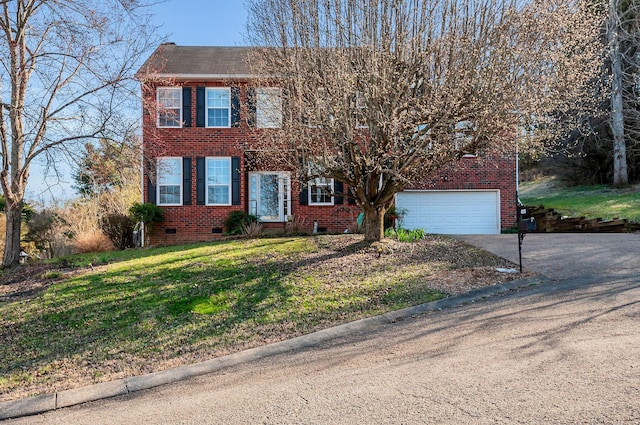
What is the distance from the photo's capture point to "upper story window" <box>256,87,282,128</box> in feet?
34.4

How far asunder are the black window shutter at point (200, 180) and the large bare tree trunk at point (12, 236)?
6.06 m

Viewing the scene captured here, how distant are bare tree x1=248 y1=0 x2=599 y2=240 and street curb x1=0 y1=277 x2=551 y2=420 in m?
3.06

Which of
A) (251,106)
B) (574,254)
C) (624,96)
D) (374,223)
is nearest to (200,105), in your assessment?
(251,106)

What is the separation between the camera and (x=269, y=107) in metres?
11.1

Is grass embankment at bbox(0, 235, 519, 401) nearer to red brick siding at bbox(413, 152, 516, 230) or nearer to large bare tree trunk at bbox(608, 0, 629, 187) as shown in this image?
red brick siding at bbox(413, 152, 516, 230)

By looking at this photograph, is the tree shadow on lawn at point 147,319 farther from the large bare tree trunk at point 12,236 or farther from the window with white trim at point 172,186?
the window with white trim at point 172,186

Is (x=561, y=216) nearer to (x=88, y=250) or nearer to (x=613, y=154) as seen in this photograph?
(x=613, y=154)

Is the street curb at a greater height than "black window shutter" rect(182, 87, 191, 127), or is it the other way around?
"black window shutter" rect(182, 87, 191, 127)

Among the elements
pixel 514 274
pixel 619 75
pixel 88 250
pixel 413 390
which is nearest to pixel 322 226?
pixel 88 250

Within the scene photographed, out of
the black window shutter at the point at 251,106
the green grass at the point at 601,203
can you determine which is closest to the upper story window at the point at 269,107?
the black window shutter at the point at 251,106

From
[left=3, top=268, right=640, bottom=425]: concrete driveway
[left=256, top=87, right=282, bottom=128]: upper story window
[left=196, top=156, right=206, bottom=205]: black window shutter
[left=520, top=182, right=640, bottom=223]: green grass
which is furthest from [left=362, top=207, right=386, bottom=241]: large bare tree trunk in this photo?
[left=520, top=182, right=640, bottom=223]: green grass

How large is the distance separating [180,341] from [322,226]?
11.1m

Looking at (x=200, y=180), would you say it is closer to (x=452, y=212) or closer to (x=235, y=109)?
(x=235, y=109)

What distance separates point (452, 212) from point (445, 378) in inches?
534
